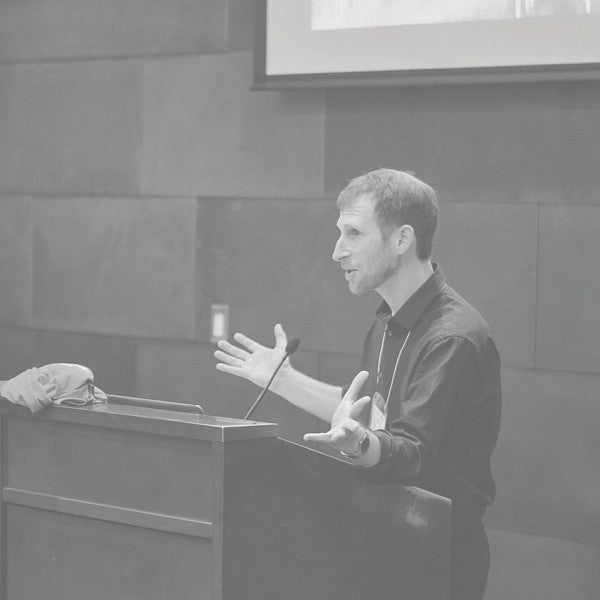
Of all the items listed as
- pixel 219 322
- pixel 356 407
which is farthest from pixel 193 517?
pixel 219 322

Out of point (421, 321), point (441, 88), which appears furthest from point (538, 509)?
point (441, 88)

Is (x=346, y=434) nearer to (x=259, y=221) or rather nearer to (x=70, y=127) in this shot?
(x=259, y=221)

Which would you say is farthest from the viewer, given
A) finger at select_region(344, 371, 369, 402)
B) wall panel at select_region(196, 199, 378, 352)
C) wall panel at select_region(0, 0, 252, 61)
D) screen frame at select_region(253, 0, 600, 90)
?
wall panel at select_region(0, 0, 252, 61)

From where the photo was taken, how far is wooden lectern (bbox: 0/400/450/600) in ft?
5.58

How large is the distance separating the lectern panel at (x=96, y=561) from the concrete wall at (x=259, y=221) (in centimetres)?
157

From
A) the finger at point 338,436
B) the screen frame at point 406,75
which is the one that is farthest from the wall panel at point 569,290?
the finger at point 338,436

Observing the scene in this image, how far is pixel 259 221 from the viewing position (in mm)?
3521

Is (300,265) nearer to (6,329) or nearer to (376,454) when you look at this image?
(6,329)

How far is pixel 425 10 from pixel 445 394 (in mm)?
1399

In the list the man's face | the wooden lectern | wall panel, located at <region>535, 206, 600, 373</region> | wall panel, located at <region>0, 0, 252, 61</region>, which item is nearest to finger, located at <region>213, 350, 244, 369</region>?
the man's face

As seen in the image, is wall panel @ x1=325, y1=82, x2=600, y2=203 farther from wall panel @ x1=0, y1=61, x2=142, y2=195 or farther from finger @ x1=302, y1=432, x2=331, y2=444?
finger @ x1=302, y1=432, x2=331, y2=444

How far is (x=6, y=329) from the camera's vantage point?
157 inches

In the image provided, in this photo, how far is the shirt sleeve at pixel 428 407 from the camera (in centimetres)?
200

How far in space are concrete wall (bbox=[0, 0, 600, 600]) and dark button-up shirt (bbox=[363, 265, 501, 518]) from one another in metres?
0.77
